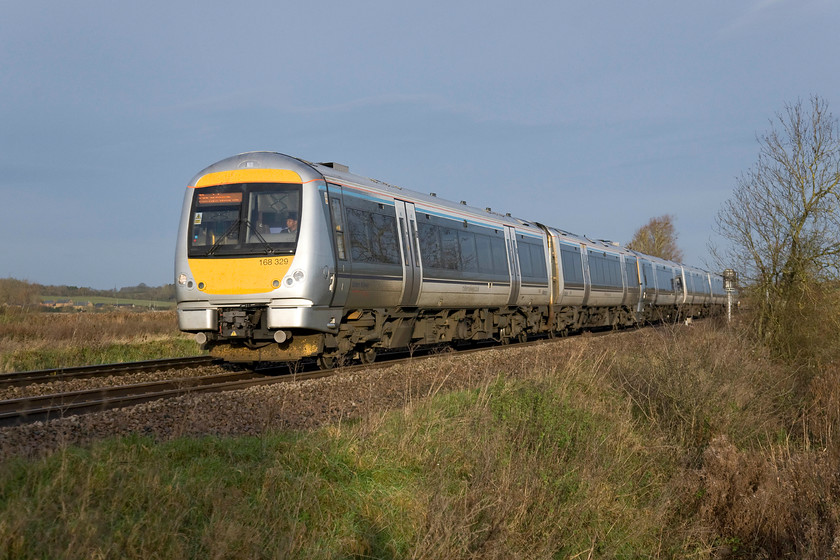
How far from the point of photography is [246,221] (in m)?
11.2

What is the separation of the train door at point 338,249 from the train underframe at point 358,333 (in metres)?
0.61

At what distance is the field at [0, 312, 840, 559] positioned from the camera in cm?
447

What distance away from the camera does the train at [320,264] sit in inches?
431

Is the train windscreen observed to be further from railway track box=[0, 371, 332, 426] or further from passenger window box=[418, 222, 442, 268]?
passenger window box=[418, 222, 442, 268]

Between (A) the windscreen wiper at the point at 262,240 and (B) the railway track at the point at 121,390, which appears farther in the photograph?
(A) the windscreen wiper at the point at 262,240

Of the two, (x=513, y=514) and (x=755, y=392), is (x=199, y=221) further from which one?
(x=755, y=392)

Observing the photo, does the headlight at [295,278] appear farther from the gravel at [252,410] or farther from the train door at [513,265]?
the train door at [513,265]

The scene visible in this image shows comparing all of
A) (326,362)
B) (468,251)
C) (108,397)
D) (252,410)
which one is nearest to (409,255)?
(326,362)

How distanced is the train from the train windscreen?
2cm

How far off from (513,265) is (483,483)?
12.5m

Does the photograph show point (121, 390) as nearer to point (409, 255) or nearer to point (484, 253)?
point (409, 255)

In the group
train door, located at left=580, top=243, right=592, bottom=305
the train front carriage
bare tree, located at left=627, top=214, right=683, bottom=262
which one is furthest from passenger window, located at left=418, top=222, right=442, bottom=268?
bare tree, located at left=627, top=214, right=683, bottom=262

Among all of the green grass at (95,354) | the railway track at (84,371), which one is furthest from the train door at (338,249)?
the green grass at (95,354)

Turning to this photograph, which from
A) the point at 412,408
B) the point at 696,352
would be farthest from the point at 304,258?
the point at 696,352
